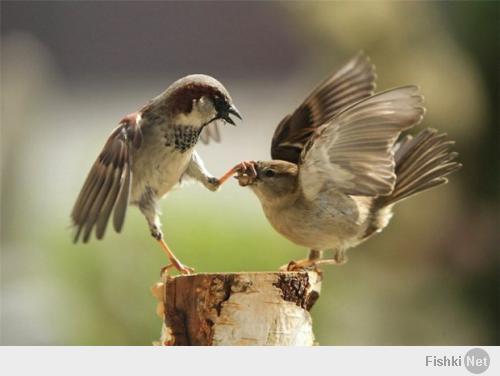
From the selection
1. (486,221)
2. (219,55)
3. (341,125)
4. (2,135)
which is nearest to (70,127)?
(2,135)

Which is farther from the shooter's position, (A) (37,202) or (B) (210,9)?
(B) (210,9)

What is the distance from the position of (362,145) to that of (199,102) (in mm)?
414

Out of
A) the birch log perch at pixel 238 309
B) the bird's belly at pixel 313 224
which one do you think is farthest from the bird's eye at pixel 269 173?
the birch log perch at pixel 238 309

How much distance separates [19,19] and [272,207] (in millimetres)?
2317

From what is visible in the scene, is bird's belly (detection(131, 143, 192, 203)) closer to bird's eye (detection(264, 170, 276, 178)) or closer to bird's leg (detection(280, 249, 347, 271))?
bird's eye (detection(264, 170, 276, 178))

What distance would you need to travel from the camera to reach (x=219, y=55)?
421 centimetres

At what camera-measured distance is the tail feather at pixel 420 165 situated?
2.18 m

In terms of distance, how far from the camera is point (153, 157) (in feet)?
6.27

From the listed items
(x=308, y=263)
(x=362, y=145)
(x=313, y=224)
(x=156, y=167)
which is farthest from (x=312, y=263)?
(x=156, y=167)

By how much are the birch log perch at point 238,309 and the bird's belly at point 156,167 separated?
0.93 ft

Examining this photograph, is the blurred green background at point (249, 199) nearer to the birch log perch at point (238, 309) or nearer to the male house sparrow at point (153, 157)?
the male house sparrow at point (153, 157)

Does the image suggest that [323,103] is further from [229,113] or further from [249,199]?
[249,199]

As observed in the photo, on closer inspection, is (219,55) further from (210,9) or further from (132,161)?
(132,161)

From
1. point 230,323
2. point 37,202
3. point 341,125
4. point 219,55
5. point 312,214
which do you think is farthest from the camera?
point 219,55
